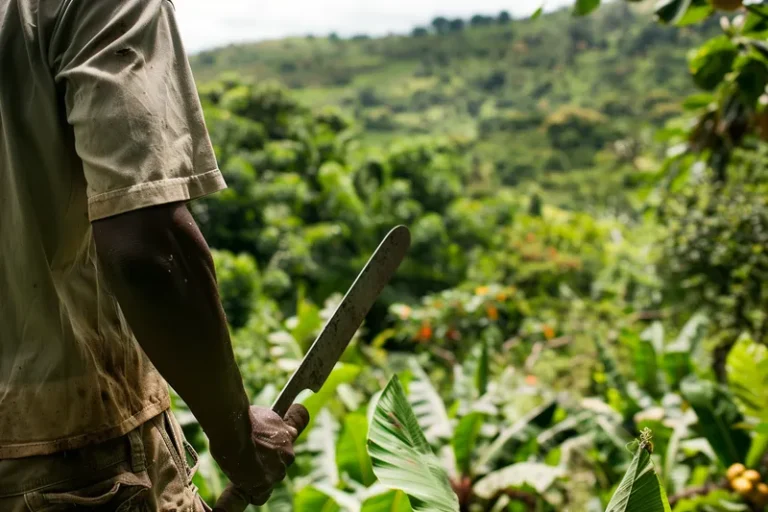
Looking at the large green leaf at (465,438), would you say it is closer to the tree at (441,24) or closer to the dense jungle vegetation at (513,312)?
the dense jungle vegetation at (513,312)

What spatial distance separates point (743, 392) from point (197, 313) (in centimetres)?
347

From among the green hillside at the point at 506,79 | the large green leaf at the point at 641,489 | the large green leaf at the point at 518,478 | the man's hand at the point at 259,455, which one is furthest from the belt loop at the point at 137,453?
the green hillside at the point at 506,79

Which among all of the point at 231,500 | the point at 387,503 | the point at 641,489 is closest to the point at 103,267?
the point at 231,500

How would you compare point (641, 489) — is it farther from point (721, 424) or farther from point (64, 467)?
point (721, 424)

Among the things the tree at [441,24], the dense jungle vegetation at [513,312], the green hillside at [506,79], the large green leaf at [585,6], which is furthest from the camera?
the tree at [441,24]

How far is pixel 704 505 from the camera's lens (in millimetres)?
3217

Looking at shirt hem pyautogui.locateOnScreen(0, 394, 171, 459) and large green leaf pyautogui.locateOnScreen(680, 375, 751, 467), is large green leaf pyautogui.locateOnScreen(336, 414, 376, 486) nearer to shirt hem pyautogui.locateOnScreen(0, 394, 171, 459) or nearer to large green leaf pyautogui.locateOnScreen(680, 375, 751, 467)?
large green leaf pyautogui.locateOnScreen(680, 375, 751, 467)

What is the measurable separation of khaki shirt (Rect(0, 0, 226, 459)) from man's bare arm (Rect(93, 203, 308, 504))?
35 mm

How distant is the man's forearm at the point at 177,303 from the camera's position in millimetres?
916

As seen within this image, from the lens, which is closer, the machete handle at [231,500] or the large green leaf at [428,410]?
the machete handle at [231,500]

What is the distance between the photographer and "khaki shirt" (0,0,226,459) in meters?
0.92

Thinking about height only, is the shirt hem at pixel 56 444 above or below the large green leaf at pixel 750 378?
above

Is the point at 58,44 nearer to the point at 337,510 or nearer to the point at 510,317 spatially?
the point at 337,510

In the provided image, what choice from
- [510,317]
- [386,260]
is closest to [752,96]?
[386,260]
